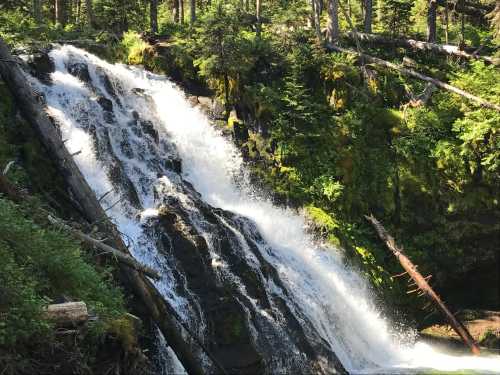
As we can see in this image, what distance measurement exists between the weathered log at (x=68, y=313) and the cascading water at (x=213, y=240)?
4.86 metres

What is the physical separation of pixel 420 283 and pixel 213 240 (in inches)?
302

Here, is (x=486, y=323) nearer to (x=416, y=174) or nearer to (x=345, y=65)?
(x=416, y=174)

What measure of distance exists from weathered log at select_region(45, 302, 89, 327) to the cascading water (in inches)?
191

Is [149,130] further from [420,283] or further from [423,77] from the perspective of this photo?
[423,77]

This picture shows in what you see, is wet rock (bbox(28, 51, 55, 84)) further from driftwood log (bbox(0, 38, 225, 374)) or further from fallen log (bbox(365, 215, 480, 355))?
fallen log (bbox(365, 215, 480, 355))

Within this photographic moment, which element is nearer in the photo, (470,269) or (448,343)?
(448,343)

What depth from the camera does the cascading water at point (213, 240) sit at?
1214 cm

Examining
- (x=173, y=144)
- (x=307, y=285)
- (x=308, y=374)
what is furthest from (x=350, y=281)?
(x=173, y=144)

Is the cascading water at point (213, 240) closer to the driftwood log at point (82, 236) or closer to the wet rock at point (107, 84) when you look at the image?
the wet rock at point (107, 84)

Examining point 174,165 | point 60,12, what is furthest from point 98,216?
point 60,12

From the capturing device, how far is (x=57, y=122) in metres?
15.9

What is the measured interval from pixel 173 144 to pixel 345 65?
8398mm

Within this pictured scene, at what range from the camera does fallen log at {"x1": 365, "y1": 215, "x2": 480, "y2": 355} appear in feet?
53.8

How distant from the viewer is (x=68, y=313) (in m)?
5.84
